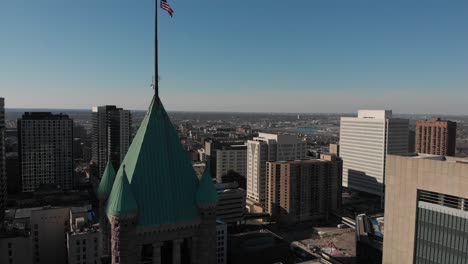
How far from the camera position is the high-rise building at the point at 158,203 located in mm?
24391

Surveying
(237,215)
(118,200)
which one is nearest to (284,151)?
(237,215)

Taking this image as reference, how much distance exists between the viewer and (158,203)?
25.3 meters

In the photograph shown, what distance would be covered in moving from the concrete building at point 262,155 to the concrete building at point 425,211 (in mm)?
95614

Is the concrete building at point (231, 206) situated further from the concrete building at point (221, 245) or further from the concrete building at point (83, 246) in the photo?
the concrete building at point (83, 246)

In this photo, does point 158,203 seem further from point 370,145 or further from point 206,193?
point 370,145

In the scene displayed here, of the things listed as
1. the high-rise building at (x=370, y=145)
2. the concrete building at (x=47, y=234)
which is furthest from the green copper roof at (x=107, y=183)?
the high-rise building at (x=370, y=145)

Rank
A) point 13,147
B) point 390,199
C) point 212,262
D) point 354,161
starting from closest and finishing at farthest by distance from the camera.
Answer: point 212,262
point 390,199
point 354,161
point 13,147

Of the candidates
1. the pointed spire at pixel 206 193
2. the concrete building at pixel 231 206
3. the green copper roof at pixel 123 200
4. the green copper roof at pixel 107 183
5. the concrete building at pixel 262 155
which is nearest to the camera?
the green copper roof at pixel 123 200

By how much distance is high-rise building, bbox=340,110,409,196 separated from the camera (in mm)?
138125

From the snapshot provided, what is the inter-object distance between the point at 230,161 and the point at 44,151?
62.6 meters

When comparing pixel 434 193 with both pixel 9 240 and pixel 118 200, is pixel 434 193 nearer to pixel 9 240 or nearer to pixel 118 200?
pixel 118 200

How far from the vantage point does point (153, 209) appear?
2516 cm

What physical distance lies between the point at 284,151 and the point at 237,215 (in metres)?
37.1

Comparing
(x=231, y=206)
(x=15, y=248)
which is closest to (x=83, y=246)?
(x=15, y=248)
